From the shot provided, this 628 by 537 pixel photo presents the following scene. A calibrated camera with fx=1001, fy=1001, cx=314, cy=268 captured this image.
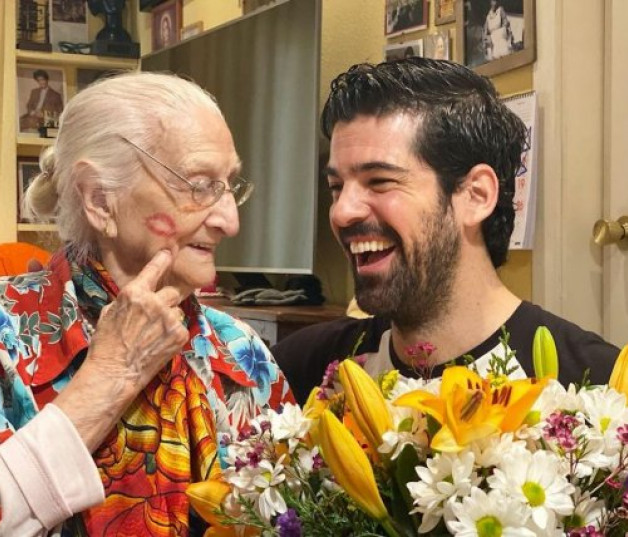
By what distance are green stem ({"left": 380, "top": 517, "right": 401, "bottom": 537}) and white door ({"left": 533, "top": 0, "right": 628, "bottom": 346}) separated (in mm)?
1797

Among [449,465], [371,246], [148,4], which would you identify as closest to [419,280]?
[371,246]

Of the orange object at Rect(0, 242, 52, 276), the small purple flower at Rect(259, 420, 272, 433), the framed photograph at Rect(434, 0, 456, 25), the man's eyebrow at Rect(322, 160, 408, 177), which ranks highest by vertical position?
the framed photograph at Rect(434, 0, 456, 25)

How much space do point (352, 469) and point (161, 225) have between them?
72 cm

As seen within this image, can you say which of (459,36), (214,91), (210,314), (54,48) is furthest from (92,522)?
(54,48)

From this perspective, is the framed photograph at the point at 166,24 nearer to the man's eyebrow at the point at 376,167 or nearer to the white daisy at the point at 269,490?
the man's eyebrow at the point at 376,167

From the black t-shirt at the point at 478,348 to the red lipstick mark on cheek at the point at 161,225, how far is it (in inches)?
12.1

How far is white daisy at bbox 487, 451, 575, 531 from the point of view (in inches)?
27.6

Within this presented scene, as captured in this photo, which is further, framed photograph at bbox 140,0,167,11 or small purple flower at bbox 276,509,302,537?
framed photograph at bbox 140,0,167,11

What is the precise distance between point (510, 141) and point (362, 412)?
2.68 ft

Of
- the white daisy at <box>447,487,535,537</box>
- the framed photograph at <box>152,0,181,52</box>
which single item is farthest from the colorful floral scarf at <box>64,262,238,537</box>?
the framed photograph at <box>152,0,181,52</box>

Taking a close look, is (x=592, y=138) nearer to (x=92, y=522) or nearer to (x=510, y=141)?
(x=510, y=141)

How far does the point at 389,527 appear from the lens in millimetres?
757

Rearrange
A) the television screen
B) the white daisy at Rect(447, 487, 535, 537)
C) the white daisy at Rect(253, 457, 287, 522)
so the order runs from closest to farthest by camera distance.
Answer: the white daisy at Rect(447, 487, 535, 537)
the white daisy at Rect(253, 457, 287, 522)
the television screen

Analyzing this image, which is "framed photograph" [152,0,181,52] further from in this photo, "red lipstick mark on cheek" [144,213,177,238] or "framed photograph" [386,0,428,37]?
"red lipstick mark on cheek" [144,213,177,238]
